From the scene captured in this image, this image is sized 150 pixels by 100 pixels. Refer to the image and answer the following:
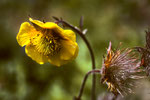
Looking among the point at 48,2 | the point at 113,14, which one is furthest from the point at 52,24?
the point at 48,2

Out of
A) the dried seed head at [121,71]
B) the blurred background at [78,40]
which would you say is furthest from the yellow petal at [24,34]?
the blurred background at [78,40]

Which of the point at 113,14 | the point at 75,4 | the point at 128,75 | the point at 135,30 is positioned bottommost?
the point at 128,75

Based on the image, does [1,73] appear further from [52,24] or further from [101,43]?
[52,24]

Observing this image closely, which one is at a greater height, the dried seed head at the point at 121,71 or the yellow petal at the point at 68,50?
the yellow petal at the point at 68,50

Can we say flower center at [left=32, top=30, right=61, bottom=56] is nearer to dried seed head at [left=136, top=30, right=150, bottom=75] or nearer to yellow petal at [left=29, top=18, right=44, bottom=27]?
yellow petal at [left=29, top=18, right=44, bottom=27]

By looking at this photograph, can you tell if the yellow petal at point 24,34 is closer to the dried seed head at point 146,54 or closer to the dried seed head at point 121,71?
the dried seed head at point 121,71

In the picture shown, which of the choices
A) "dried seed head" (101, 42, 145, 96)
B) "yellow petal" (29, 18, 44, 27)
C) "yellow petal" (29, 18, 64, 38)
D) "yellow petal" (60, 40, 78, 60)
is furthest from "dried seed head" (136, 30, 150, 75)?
"yellow petal" (29, 18, 44, 27)

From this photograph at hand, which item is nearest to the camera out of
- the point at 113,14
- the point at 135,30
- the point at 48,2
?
the point at 135,30
